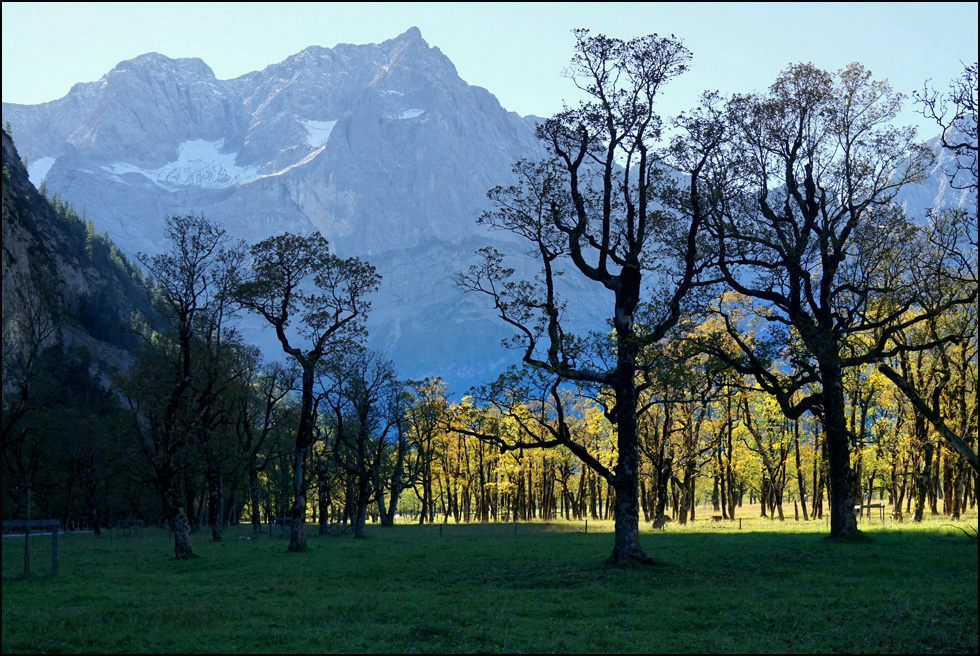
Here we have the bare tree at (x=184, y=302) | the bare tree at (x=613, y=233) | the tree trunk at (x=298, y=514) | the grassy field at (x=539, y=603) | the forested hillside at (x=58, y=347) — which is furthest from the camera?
the forested hillside at (x=58, y=347)

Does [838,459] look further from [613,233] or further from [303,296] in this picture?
[303,296]

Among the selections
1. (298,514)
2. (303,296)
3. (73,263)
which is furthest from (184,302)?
(73,263)

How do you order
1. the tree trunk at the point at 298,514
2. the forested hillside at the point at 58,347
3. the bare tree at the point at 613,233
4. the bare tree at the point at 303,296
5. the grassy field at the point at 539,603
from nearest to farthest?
1. the grassy field at the point at 539,603
2. the bare tree at the point at 613,233
3. the tree trunk at the point at 298,514
4. the bare tree at the point at 303,296
5. the forested hillside at the point at 58,347

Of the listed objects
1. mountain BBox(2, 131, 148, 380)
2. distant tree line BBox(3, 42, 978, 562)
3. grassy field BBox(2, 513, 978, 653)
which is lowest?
grassy field BBox(2, 513, 978, 653)

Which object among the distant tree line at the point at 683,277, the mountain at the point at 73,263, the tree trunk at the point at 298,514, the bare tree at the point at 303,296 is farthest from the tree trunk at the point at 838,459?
the mountain at the point at 73,263

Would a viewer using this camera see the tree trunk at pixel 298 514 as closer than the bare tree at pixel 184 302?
No

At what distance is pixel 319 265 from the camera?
3975 cm

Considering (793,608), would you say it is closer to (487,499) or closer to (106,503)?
(487,499)

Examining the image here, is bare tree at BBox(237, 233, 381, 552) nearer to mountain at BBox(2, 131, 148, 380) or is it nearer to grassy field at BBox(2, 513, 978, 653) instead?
grassy field at BBox(2, 513, 978, 653)

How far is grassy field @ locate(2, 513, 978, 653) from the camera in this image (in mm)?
15195

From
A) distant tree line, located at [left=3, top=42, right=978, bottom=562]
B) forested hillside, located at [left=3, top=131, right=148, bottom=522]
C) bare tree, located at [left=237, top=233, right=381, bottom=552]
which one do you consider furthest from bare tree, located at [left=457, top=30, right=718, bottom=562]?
forested hillside, located at [left=3, top=131, right=148, bottom=522]

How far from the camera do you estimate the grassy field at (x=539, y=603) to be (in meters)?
15.2

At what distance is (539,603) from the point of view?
65.7 ft

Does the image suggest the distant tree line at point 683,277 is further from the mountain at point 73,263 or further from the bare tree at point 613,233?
the mountain at point 73,263
